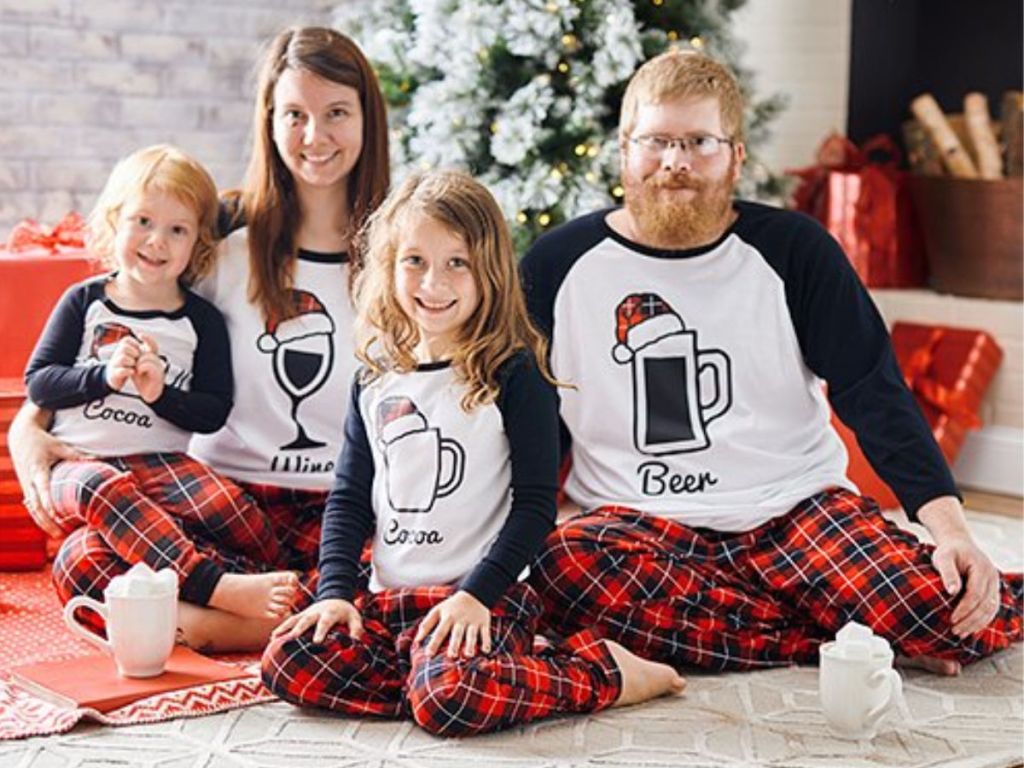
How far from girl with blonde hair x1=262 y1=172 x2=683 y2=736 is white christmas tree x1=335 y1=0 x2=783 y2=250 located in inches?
51.8

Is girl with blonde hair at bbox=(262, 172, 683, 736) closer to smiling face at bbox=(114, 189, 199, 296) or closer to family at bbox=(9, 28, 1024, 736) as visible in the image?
family at bbox=(9, 28, 1024, 736)

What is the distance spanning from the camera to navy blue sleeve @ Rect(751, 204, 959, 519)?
8.70 ft

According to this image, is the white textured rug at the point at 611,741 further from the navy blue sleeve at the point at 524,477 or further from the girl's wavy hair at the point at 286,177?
the girl's wavy hair at the point at 286,177

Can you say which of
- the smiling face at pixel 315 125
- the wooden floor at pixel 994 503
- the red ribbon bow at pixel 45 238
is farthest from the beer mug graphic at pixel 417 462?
the wooden floor at pixel 994 503

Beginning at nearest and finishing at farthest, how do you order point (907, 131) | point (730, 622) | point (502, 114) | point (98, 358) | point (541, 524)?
point (541, 524) → point (730, 622) → point (98, 358) → point (502, 114) → point (907, 131)

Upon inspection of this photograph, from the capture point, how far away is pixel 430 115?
396 centimetres

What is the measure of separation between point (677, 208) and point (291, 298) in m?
0.62

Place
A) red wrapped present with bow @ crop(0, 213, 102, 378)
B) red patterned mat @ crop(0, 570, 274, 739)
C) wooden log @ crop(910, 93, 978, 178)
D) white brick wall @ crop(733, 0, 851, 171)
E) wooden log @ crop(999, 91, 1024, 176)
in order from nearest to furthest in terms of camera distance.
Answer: red patterned mat @ crop(0, 570, 274, 739) → red wrapped present with bow @ crop(0, 213, 102, 378) → wooden log @ crop(999, 91, 1024, 176) → wooden log @ crop(910, 93, 978, 178) → white brick wall @ crop(733, 0, 851, 171)

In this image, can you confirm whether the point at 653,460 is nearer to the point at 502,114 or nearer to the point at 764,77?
the point at 502,114

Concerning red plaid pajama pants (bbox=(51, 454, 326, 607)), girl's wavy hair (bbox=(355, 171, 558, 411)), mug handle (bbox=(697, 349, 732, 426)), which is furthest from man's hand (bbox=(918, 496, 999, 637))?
red plaid pajama pants (bbox=(51, 454, 326, 607))

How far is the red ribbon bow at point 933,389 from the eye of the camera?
4.24 metres

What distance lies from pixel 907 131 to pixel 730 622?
7.78ft

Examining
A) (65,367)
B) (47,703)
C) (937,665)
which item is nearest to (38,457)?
(65,367)

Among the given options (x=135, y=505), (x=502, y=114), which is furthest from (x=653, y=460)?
(x=502, y=114)
